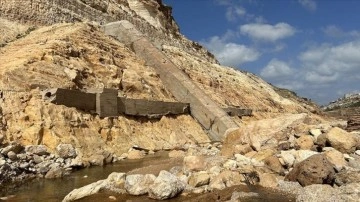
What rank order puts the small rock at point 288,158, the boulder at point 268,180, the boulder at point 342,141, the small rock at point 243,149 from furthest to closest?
the small rock at point 243,149
the boulder at point 342,141
the small rock at point 288,158
the boulder at point 268,180

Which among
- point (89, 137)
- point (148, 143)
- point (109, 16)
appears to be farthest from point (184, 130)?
point (109, 16)

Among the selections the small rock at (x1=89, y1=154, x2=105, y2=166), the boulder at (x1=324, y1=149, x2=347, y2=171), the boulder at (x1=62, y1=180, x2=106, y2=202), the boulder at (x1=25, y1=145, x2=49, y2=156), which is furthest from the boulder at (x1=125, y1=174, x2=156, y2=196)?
the boulder at (x1=324, y1=149, x2=347, y2=171)

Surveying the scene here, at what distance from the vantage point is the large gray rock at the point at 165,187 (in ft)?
40.3

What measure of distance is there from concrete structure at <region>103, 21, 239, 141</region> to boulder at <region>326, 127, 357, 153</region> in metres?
9.95

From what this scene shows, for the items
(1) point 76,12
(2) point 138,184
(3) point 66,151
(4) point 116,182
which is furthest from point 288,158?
(1) point 76,12

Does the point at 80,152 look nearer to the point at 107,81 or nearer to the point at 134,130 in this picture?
the point at 134,130

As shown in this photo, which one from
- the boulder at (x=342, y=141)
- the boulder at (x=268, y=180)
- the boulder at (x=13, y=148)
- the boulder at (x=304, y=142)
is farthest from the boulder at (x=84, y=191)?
the boulder at (x=342, y=141)

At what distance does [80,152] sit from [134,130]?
18.5ft

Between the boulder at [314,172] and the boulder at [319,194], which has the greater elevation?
the boulder at [314,172]

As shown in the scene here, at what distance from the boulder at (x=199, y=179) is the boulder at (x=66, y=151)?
597 cm

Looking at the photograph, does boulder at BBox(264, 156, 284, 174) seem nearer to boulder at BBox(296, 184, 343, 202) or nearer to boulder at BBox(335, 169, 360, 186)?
boulder at BBox(335, 169, 360, 186)

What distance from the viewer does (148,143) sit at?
76.2 feet

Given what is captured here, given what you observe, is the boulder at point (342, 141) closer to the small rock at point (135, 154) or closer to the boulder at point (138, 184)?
the boulder at point (138, 184)

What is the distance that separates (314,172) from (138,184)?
5233 mm
